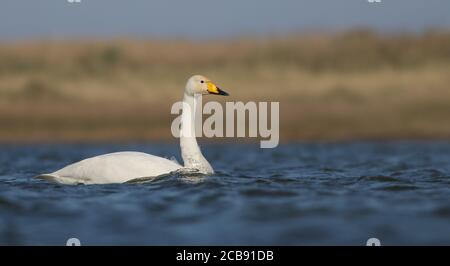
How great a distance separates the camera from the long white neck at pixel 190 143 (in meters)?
12.0

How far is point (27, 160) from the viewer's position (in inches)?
698

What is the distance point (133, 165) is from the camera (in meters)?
11.4

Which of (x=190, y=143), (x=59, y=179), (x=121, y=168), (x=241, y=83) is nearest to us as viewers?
(x=121, y=168)

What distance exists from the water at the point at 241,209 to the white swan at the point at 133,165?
0.63 ft

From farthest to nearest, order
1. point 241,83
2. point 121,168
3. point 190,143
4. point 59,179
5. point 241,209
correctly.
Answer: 1. point 241,83
2. point 190,143
3. point 59,179
4. point 121,168
5. point 241,209

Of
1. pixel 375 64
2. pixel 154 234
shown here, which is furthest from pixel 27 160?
pixel 375 64

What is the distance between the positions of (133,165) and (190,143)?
1015 millimetres

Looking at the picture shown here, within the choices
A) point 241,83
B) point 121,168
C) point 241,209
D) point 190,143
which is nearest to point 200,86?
point 190,143

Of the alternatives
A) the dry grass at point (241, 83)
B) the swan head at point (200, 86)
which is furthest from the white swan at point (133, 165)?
the dry grass at point (241, 83)

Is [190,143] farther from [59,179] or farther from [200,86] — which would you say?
[59,179]

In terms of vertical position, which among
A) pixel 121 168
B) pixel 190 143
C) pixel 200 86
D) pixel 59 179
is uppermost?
pixel 200 86

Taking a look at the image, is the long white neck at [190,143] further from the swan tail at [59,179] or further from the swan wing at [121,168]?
the swan tail at [59,179]

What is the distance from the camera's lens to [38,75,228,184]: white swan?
11.4 metres
